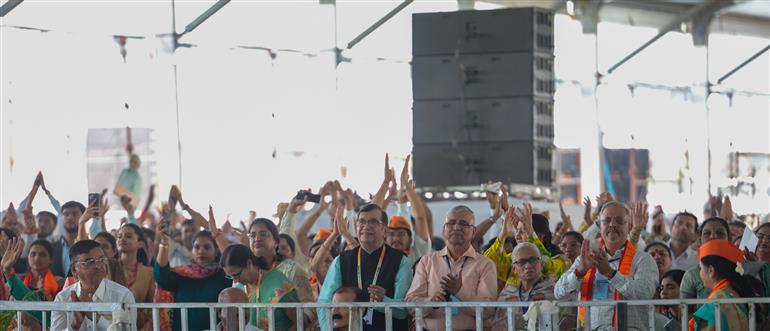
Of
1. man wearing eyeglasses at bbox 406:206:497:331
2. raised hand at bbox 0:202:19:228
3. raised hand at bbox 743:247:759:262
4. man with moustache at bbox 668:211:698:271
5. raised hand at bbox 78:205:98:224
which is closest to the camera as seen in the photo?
man wearing eyeglasses at bbox 406:206:497:331

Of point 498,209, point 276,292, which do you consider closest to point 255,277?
point 276,292

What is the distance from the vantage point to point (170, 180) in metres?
14.4

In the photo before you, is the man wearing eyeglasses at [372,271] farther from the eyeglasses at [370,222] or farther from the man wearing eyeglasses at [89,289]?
the man wearing eyeglasses at [89,289]

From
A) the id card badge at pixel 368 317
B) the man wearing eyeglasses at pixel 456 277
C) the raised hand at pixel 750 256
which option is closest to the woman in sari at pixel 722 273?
the man wearing eyeglasses at pixel 456 277

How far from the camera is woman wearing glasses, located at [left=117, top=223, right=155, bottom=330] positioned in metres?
7.30

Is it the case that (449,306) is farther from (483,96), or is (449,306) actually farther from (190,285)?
(483,96)

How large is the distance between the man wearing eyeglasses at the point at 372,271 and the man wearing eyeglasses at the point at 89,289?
96 centimetres

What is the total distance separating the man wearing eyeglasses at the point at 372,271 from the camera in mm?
6266

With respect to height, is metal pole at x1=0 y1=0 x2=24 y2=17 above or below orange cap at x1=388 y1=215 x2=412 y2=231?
above

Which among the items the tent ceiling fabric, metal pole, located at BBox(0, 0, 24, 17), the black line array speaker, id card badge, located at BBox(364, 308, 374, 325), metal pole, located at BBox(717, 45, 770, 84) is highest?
the tent ceiling fabric

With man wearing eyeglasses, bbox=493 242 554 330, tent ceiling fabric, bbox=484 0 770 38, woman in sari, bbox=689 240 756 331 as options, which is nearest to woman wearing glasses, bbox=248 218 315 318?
man wearing eyeglasses, bbox=493 242 554 330

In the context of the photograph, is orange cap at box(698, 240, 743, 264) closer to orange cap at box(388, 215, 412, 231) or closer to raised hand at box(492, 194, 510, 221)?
orange cap at box(388, 215, 412, 231)

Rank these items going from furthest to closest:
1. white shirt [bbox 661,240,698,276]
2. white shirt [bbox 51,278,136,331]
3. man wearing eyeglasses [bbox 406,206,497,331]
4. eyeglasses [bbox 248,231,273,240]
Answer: white shirt [bbox 661,240,698,276]
eyeglasses [bbox 248,231,273,240]
white shirt [bbox 51,278,136,331]
man wearing eyeglasses [bbox 406,206,497,331]

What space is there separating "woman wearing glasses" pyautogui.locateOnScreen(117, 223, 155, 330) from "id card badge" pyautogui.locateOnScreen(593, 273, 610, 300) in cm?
246
